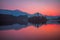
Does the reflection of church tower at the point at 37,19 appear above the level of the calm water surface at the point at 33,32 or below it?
above

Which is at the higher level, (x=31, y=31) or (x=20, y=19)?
(x=20, y=19)

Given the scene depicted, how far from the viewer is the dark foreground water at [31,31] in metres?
1.57

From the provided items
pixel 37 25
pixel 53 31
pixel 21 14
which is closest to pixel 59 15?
pixel 53 31

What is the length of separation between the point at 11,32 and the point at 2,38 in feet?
0.45

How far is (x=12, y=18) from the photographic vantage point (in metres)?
1.59

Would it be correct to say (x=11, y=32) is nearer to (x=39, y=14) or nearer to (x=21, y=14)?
(x=21, y=14)

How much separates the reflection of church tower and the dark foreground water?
0.05 m

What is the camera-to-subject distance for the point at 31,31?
5.29 feet

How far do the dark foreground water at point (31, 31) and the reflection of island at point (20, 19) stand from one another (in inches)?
0.5

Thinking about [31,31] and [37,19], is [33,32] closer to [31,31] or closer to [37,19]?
[31,31]

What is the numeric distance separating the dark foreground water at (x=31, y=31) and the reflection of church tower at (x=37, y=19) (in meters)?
0.05

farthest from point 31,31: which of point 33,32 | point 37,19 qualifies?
point 37,19

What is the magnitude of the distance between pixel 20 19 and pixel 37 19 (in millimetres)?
232

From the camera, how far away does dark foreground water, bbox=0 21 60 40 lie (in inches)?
61.8
